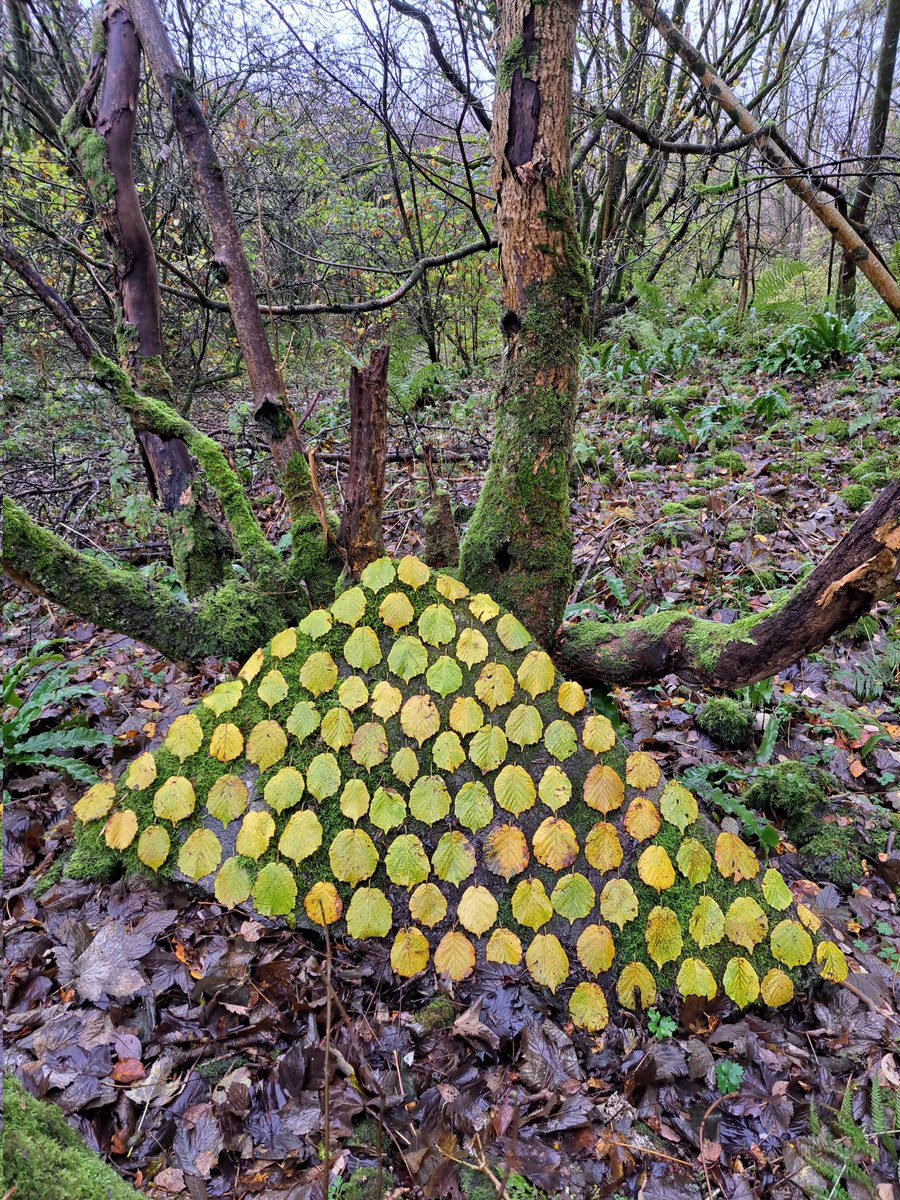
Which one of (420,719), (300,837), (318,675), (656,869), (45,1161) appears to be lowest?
(656,869)

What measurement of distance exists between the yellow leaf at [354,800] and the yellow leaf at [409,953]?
1.44ft

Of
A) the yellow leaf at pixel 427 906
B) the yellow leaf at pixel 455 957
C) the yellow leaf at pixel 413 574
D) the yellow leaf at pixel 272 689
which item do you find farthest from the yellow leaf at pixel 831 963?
the yellow leaf at pixel 272 689

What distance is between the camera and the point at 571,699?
8.36 feet

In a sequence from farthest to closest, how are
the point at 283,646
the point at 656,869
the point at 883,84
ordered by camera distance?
1. the point at 883,84
2. the point at 283,646
3. the point at 656,869

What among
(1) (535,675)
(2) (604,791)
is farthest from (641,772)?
(1) (535,675)

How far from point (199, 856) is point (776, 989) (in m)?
2.13

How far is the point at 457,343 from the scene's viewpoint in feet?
31.2

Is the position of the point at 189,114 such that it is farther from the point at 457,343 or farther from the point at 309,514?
the point at 457,343

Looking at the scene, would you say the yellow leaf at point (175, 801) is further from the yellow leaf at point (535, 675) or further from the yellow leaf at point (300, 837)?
the yellow leaf at point (535, 675)

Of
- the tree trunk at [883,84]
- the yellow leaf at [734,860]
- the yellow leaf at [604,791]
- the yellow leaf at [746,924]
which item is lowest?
the yellow leaf at [746,924]

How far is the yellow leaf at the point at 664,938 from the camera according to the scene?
7.37 feet

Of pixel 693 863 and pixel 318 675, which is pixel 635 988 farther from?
pixel 318 675

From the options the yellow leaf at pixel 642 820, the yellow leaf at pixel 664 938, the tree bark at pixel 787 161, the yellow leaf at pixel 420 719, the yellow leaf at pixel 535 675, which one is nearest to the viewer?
the yellow leaf at pixel 664 938

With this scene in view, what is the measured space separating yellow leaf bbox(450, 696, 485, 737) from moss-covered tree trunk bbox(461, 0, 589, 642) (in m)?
0.55
